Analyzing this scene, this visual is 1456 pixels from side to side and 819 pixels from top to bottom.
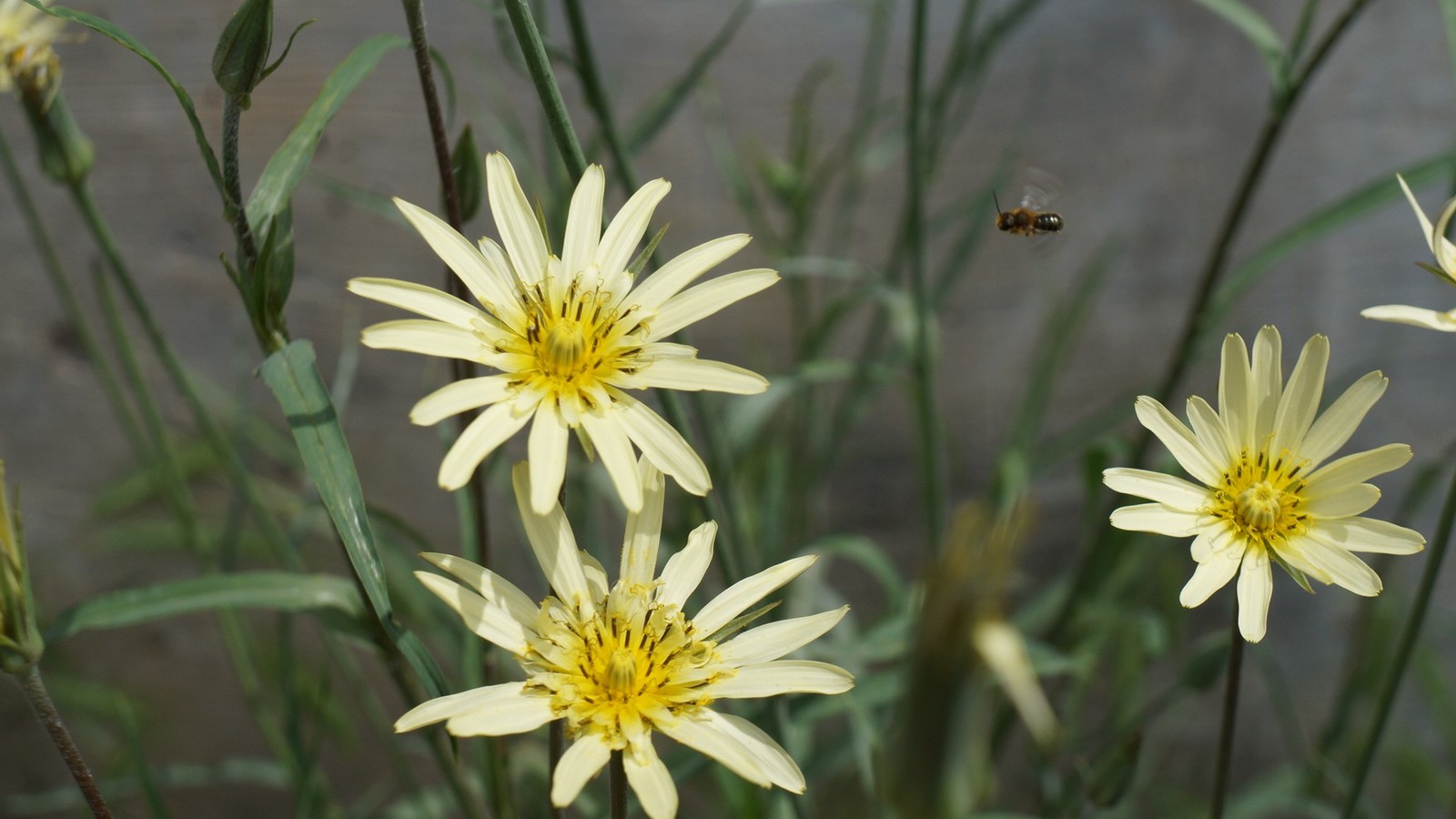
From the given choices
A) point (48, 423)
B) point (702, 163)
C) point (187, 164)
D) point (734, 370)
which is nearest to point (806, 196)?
point (702, 163)

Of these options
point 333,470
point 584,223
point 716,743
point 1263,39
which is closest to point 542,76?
point 584,223

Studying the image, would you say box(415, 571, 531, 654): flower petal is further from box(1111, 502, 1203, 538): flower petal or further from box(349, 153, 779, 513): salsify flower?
box(1111, 502, 1203, 538): flower petal

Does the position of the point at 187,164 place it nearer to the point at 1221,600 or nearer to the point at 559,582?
the point at 559,582

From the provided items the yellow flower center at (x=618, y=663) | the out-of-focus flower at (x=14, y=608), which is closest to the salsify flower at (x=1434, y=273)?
the yellow flower center at (x=618, y=663)

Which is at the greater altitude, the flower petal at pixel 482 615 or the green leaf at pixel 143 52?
the green leaf at pixel 143 52

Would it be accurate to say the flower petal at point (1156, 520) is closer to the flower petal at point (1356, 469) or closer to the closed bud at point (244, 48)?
the flower petal at point (1356, 469)

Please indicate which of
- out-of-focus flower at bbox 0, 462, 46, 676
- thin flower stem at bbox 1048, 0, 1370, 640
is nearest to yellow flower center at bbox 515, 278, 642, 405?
out-of-focus flower at bbox 0, 462, 46, 676
